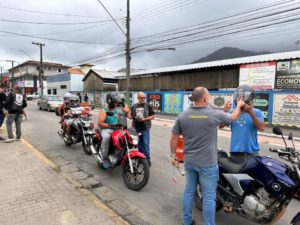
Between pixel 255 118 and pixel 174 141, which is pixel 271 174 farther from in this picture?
pixel 174 141

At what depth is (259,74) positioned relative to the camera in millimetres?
15461

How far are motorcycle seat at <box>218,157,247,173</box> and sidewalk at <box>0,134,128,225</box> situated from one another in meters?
1.53

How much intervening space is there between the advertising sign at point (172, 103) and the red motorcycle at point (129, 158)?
1476 cm

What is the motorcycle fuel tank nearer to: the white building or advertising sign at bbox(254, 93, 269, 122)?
advertising sign at bbox(254, 93, 269, 122)

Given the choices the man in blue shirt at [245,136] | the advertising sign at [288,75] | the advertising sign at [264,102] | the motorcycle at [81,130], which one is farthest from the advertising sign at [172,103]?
the man in blue shirt at [245,136]

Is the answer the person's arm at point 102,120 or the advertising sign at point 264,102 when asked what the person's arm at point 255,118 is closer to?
the person's arm at point 102,120

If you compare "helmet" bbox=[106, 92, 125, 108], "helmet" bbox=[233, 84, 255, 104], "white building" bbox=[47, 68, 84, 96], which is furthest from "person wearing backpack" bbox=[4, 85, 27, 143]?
"white building" bbox=[47, 68, 84, 96]

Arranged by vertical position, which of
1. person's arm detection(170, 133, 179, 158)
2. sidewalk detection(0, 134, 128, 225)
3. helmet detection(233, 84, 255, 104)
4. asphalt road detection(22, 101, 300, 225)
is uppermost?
helmet detection(233, 84, 255, 104)

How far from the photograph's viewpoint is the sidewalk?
3.38 metres

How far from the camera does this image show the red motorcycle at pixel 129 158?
445cm

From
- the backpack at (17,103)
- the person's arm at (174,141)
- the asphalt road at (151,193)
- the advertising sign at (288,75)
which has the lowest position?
the asphalt road at (151,193)

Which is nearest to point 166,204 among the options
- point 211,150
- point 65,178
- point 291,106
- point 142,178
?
point 142,178

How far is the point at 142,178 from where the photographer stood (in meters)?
4.57

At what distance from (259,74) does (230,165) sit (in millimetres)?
13890
